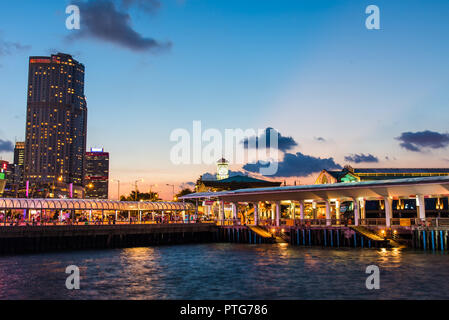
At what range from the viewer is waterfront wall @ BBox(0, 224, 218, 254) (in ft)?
197

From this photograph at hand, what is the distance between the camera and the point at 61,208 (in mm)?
74375

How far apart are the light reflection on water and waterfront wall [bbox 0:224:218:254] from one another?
6.66m

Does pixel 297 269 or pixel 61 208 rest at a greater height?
pixel 61 208

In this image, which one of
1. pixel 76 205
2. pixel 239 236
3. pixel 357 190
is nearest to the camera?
pixel 357 190

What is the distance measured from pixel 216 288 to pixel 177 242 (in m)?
46.7

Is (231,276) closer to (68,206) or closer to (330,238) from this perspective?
(330,238)

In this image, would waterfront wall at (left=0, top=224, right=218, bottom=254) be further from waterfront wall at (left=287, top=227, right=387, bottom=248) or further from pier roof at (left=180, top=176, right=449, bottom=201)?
waterfront wall at (left=287, top=227, right=387, bottom=248)

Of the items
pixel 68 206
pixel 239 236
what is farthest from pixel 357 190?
pixel 68 206

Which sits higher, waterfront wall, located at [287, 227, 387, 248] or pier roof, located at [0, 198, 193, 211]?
pier roof, located at [0, 198, 193, 211]

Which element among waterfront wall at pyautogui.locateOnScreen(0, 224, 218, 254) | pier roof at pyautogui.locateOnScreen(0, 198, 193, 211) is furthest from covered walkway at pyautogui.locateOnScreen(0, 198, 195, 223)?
waterfront wall at pyautogui.locateOnScreen(0, 224, 218, 254)

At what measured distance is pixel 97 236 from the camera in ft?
226

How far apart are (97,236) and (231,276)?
36581 mm
